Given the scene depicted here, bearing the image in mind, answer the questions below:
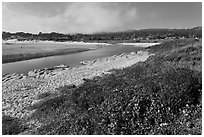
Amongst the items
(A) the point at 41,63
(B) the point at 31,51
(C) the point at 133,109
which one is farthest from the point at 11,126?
(B) the point at 31,51

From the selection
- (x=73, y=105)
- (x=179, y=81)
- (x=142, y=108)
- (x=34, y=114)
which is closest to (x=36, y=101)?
(x=34, y=114)

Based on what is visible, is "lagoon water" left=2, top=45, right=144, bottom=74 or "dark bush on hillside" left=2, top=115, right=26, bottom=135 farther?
"lagoon water" left=2, top=45, right=144, bottom=74

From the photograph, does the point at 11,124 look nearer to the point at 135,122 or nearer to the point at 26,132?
the point at 26,132

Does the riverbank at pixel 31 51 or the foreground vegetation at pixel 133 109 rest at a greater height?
the foreground vegetation at pixel 133 109

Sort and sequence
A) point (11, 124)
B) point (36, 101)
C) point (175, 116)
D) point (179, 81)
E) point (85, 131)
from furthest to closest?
point (36, 101) < point (179, 81) < point (11, 124) < point (175, 116) < point (85, 131)

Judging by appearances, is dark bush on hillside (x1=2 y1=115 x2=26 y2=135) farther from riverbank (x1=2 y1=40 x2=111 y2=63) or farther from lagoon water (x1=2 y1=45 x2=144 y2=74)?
riverbank (x1=2 y1=40 x2=111 y2=63)

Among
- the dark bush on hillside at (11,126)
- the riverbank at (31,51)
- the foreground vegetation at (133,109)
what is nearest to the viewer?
the foreground vegetation at (133,109)

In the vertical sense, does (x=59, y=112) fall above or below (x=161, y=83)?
below

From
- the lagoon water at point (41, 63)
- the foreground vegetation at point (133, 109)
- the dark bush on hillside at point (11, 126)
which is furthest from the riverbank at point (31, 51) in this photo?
the foreground vegetation at point (133, 109)

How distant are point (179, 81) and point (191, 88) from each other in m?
0.49

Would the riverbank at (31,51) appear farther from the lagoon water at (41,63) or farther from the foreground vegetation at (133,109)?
the foreground vegetation at (133,109)

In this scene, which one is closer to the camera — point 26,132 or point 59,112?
point 26,132

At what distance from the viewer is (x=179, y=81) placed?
8.95 meters

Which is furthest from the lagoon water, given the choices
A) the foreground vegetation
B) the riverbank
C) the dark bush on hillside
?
the foreground vegetation
